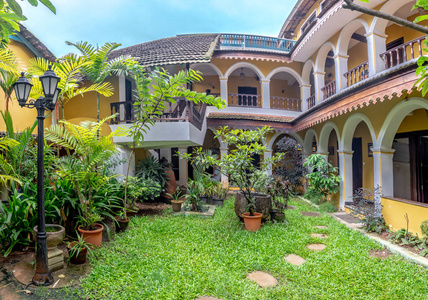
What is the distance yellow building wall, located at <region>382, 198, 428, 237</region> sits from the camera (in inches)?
208

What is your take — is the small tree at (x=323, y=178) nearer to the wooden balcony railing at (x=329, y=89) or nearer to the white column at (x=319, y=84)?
the wooden balcony railing at (x=329, y=89)

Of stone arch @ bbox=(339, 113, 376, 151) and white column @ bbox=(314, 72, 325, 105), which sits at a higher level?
white column @ bbox=(314, 72, 325, 105)

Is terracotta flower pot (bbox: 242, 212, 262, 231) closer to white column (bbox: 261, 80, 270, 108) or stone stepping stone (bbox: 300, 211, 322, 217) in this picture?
stone stepping stone (bbox: 300, 211, 322, 217)

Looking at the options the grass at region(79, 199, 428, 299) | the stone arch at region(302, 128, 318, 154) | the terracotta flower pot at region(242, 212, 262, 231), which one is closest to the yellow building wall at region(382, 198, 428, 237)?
the grass at region(79, 199, 428, 299)

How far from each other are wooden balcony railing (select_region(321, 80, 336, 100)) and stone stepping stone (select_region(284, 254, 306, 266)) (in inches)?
252

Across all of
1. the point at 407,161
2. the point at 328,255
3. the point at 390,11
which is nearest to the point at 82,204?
the point at 328,255

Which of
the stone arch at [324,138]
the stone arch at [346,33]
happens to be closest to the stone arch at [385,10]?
the stone arch at [346,33]

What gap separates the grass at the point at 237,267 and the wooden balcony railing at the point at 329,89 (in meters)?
5.13

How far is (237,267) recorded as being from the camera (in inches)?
157

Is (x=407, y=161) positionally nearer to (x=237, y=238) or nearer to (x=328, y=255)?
(x=328, y=255)

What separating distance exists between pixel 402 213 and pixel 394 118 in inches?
88.4

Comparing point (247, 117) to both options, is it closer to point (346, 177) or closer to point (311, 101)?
point (311, 101)

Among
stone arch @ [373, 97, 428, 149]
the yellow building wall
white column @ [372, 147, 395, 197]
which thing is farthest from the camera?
white column @ [372, 147, 395, 197]

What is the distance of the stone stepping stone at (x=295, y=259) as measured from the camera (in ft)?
14.0
